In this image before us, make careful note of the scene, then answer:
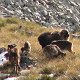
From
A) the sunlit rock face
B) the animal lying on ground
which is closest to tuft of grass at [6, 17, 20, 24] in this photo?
the sunlit rock face

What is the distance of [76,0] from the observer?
35.7 metres

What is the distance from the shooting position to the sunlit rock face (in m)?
29.9

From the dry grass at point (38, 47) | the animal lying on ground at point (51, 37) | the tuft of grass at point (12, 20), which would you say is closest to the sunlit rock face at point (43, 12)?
the tuft of grass at point (12, 20)

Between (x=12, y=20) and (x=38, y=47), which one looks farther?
(x=12, y=20)

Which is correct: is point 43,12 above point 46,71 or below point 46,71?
below

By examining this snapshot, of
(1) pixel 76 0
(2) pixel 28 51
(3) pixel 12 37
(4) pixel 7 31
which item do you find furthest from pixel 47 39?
(1) pixel 76 0

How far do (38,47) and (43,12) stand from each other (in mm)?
9511

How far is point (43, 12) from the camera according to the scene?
3072cm

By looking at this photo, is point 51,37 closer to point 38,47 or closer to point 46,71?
point 38,47

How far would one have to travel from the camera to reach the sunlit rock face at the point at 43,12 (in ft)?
98.1

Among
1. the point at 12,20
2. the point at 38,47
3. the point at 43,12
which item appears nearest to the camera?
the point at 38,47

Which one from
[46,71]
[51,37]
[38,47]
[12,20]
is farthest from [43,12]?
[46,71]

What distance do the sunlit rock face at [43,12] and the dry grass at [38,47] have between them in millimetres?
1276

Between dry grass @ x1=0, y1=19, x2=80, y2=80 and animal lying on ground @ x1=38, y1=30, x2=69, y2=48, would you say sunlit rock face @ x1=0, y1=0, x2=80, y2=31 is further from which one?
animal lying on ground @ x1=38, y1=30, x2=69, y2=48
